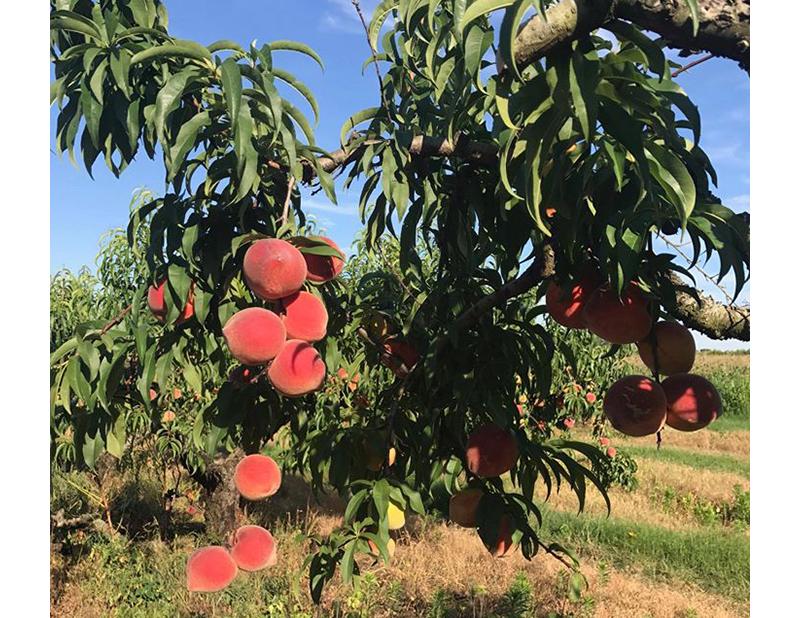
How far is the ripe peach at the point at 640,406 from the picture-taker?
0.82m

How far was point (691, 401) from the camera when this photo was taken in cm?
83

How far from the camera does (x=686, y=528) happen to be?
16.5ft

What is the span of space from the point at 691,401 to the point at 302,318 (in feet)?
1.82

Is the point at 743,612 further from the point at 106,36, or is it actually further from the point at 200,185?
the point at 106,36

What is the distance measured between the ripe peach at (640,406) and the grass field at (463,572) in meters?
1.68

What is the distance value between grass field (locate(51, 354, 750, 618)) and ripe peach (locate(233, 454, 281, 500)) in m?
1.15

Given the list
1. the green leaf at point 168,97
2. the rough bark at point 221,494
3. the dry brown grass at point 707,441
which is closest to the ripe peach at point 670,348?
the green leaf at point 168,97

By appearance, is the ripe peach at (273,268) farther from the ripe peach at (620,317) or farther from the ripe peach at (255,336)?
the ripe peach at (620,317)

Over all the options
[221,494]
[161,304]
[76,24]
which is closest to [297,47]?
[76,24]

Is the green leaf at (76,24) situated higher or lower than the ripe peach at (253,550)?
higher

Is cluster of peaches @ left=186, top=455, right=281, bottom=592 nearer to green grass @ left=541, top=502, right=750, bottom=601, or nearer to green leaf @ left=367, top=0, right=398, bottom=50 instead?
green leaf @ left=367, top=0, right=398, bottom=50

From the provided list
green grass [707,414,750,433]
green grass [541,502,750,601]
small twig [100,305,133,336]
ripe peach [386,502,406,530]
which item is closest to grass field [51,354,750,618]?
green grass [541,502,750,601]

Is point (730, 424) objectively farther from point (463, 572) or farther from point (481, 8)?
point (481, 8)
